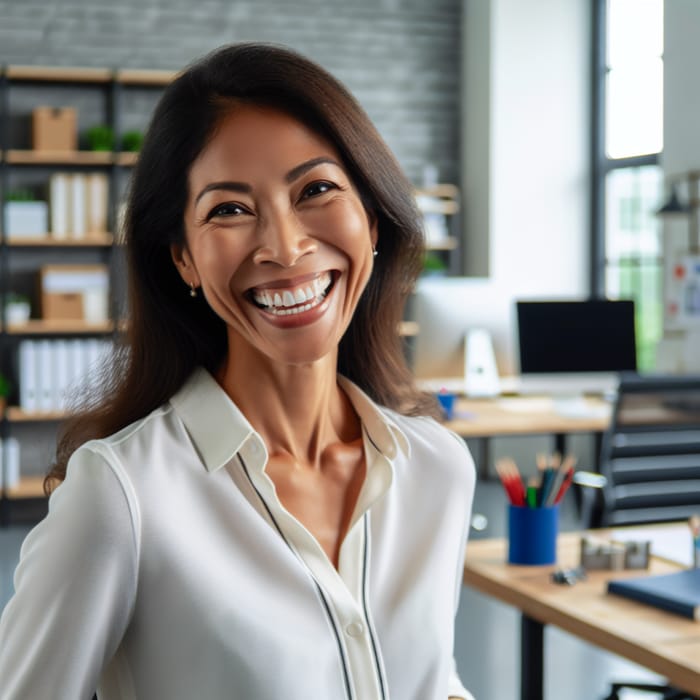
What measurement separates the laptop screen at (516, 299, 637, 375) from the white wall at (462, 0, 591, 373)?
103 inches

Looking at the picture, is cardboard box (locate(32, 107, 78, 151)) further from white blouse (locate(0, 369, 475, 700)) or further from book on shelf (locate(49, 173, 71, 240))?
white blouse (locate(0, 369, 475, 700))

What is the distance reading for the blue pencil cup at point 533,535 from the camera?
83.6 inches

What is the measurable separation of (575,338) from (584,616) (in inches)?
119

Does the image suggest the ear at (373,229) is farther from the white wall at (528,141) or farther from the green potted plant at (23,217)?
the white wall at (528,141)

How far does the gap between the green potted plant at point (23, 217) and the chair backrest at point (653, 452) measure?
4.14 meters

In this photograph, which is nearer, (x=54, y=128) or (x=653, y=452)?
(x=653, y=452)

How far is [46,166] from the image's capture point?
21.8ft

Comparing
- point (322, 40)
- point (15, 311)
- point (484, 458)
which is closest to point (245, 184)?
point (15, 311)

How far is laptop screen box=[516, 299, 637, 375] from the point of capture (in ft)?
15.4

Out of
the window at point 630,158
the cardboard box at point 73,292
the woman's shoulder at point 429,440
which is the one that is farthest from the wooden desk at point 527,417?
the woman's shoulder at point 429,440

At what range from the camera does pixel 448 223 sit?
25.1ft

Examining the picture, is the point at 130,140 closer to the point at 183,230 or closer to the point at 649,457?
the point at 649,457

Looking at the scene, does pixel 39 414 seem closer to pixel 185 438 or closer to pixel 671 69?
pixel 671 69

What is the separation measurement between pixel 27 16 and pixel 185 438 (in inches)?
244
